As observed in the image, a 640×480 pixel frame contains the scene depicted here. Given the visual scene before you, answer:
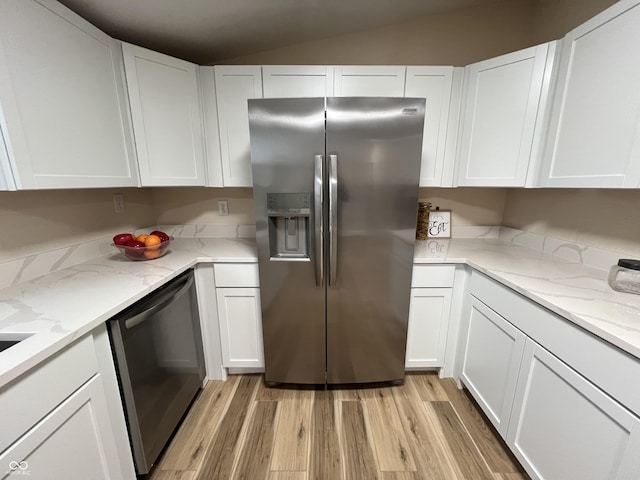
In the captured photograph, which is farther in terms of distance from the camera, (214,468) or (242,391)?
(242,391)

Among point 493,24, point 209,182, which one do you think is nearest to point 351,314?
point 209,182

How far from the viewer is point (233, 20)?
1.44 metres

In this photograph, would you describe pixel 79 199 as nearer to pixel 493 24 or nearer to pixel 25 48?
pixel 25 48

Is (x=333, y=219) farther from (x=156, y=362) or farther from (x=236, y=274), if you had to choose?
(x=156, y=362)

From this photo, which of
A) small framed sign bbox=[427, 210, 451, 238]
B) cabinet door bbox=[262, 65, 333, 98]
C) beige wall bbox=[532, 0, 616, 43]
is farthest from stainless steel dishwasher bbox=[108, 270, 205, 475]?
beige wall bbox=[532, 0, 616, 43]

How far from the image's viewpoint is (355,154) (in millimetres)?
1348

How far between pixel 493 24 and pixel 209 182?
2357 mm

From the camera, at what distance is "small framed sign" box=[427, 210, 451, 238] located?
6.89 feet

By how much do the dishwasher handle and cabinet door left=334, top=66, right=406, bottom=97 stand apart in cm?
151

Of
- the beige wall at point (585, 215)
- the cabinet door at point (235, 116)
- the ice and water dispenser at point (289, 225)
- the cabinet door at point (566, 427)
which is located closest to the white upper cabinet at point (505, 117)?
the beige wall at point (585, 215)

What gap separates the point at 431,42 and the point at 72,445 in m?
2.86

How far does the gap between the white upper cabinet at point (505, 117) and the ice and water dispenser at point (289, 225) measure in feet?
3.84

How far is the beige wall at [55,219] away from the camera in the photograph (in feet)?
3.79

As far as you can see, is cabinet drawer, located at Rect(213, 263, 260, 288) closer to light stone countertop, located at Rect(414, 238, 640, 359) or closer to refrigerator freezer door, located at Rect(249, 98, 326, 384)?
refrigerator freezer door, located at Rect(249, 98, 326, 384)
